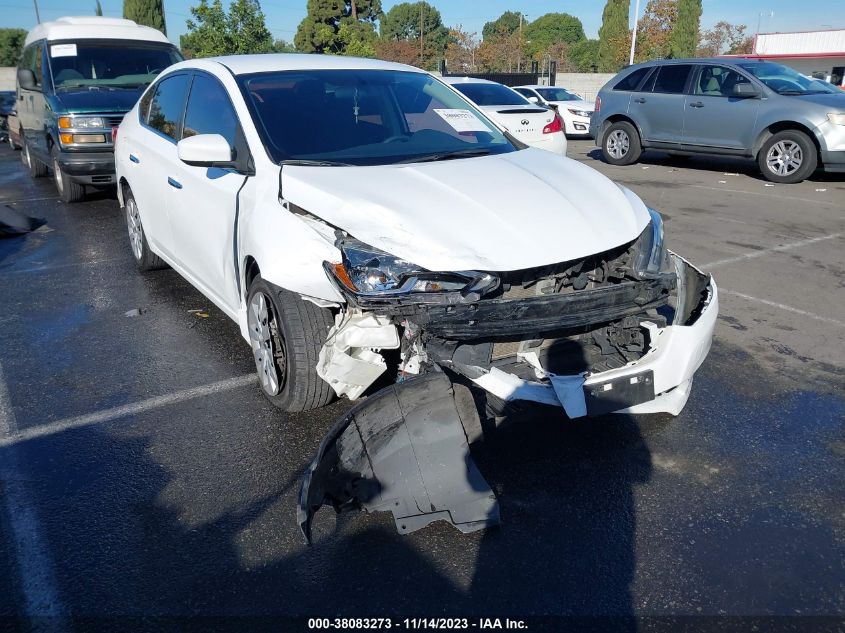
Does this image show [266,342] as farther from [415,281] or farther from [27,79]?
[27,79]

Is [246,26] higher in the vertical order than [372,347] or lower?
higher

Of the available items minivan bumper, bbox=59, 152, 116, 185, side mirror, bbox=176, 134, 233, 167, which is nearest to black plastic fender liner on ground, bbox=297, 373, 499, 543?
side mirror, bbox=176, 134, 233, 167

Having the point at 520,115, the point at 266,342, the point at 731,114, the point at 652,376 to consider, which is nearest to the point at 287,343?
the point at 266,342

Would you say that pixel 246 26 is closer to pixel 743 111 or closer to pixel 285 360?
pixel 743 111

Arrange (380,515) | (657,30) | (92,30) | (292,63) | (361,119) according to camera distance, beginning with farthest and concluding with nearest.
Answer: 1. (657,30)
2. (92,30)
3. (292,63)
4. (361,119)
5. (380,515)

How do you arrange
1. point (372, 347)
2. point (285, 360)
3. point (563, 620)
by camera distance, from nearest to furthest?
point (563, 620) < point (372, 347) < point (285, 360)

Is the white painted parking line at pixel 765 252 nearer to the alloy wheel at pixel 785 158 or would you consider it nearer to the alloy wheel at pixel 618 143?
the alloy wheel at pixel 785 158

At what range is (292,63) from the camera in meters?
4.54

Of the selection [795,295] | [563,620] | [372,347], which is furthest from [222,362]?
[795,295]

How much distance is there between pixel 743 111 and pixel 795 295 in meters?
6.59

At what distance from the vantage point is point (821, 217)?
8.59 m

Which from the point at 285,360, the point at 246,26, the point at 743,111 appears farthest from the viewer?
the point at 246,26

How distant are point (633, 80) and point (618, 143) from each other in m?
1.14

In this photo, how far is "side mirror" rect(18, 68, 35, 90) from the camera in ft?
32.6
